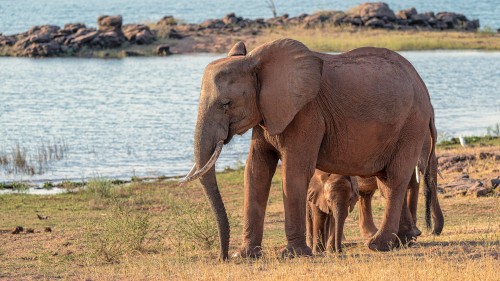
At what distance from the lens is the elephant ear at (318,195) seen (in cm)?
1339

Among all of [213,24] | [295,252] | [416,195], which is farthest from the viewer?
[213,24]

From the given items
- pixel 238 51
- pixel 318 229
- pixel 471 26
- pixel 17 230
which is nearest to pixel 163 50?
pixel 471 26

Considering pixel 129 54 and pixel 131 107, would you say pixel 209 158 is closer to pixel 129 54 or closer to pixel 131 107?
pixel 131 107

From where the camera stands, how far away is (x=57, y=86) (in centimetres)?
4997

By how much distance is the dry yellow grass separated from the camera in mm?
10633

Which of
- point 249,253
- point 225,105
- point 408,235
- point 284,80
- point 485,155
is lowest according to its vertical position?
point 485,155

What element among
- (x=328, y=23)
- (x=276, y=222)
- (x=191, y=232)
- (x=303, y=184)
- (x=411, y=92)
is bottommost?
(x=328, y=23)

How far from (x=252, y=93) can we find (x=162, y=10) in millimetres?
127885

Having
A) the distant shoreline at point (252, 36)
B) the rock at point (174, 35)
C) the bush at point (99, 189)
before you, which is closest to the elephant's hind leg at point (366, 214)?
the bush at point (99, 189)

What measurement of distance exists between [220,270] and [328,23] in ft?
194

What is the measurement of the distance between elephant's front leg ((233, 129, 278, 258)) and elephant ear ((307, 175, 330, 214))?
1.21m

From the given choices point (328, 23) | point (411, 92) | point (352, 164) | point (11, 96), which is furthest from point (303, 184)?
point (328, 23)

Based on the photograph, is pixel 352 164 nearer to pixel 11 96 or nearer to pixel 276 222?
pixel 276 222

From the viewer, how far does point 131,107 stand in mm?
42188
